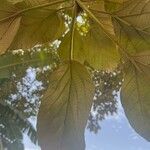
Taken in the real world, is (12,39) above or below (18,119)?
below

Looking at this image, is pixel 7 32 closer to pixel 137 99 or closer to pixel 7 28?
pixel 7 28

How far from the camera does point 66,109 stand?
35cm

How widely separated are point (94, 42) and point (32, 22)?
60 mm

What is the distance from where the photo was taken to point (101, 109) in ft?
16.9

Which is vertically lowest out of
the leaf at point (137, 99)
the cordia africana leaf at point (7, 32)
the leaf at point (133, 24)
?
the leaf at point (137, 99)

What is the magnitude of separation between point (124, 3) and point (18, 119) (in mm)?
4846

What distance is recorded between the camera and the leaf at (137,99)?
34cm

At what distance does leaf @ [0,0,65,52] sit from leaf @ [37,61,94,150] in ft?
0.14

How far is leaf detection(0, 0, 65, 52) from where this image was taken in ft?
1.09

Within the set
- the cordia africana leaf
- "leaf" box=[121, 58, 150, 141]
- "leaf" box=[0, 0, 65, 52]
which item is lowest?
"leaf" box=[121, 58, 150, 141]

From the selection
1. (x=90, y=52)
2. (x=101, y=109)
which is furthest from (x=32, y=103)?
(x=90, y=52)

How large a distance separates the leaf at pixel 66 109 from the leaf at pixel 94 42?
1.0 inches

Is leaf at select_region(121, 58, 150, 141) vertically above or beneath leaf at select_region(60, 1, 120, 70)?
beneath

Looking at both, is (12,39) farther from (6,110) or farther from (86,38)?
(6,110)
